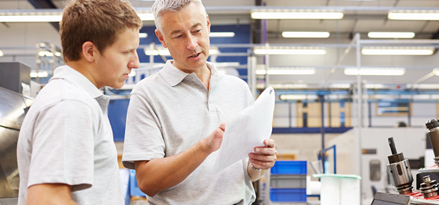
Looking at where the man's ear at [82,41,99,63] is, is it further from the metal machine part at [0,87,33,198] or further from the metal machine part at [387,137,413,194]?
the metal machine part at [0,87,33,198]

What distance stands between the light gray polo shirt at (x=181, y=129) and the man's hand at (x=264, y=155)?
9cm

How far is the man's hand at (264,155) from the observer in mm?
1166

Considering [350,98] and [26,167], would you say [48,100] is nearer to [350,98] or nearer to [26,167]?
[26,167]

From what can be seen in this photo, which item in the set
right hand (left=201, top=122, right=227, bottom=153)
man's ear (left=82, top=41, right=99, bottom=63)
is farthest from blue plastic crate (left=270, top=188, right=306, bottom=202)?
man's ear (left=82, top=41, right=99, bottom=63)

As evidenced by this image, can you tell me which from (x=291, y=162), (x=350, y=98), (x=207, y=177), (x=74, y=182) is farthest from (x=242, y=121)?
(x=350, y=98)

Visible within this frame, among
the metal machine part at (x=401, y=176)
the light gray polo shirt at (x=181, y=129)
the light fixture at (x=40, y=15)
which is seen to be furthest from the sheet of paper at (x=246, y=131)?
the light fixture at (x=40, y=15)

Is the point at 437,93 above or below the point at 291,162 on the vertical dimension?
above

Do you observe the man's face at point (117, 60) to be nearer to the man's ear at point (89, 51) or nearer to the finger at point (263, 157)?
the man's ear at point (89, 51)

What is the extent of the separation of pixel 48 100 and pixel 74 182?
166mm

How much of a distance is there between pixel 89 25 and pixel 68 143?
0.98ft

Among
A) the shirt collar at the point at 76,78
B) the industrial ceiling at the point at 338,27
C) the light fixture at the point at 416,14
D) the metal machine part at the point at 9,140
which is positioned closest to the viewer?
the shirt collar at the point at 76,78

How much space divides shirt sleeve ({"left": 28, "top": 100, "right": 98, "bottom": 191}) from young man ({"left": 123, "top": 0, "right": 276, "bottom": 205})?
380 mm

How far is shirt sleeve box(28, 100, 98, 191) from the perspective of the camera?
698 millimetres

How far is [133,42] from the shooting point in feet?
3.15
